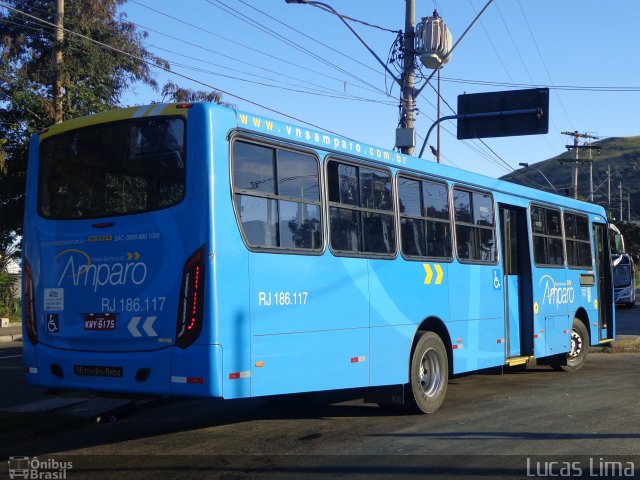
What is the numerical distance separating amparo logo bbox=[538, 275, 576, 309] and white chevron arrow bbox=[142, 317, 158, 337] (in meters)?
7.70

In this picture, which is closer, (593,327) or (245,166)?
(245,166)

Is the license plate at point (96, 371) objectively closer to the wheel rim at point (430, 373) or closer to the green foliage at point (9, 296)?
the wheel rim at point (430, 373)

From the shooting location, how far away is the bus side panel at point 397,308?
28.8 ft

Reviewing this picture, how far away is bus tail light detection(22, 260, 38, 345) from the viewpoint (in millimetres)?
7812

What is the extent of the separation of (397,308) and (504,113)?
12329mm

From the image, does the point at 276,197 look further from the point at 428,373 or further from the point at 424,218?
the point at 428,373

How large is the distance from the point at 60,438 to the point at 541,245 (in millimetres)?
8296

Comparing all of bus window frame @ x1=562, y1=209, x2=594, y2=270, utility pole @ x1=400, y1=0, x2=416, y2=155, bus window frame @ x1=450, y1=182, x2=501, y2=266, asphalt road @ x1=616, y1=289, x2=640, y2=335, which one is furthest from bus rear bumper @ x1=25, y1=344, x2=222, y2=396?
asphalt road @ x1=616, y1=289, x2=640, y2=335

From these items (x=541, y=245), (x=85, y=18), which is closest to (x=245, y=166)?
(x=541, y=245)

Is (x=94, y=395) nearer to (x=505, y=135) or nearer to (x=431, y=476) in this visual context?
(x=431, y=476)

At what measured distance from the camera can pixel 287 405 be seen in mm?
10500

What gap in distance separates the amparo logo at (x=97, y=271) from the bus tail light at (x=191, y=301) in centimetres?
50

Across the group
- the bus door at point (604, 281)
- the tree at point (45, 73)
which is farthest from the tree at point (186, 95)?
the bus door at point (604, 281)

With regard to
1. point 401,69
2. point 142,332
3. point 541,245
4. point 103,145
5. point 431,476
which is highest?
point 401,69
